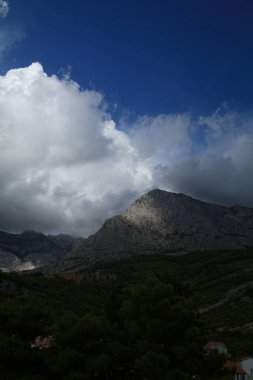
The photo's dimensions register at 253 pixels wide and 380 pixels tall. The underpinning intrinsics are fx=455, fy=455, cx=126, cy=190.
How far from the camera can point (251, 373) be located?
77688 millimetres

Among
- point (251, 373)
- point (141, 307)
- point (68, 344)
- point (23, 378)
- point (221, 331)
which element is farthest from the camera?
point (221, 331)

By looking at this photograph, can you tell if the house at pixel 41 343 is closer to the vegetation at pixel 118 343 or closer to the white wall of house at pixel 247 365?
the vegetation at pixel 118 343

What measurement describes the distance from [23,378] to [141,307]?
34.6 ft

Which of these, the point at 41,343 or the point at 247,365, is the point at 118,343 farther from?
the point at 247,365

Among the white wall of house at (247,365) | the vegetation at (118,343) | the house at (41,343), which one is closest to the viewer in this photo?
the vegetation at (118,343)

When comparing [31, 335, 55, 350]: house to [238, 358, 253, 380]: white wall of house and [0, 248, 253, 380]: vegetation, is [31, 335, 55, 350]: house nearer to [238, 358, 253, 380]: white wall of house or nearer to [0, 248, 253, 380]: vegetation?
[0, 248, 253, 380]: vegetation

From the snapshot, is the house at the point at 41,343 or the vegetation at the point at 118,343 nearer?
the vegetation at the point at 118,343

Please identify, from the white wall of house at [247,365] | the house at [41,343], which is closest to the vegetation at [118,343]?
the house at [41,343]

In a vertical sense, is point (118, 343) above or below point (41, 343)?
above

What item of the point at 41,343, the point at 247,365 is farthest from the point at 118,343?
the point at 247,365

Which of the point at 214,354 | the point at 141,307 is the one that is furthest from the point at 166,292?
the point at 214,354

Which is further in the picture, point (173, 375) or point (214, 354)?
point (214, 354)

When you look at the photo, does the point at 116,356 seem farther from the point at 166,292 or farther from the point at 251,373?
the point at 251,373

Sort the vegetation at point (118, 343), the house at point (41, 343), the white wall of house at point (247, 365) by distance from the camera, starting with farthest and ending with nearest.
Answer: the white wall of house at point (247, 365)
the house at point (41, 343)
the vegetation at point (118, 343)
